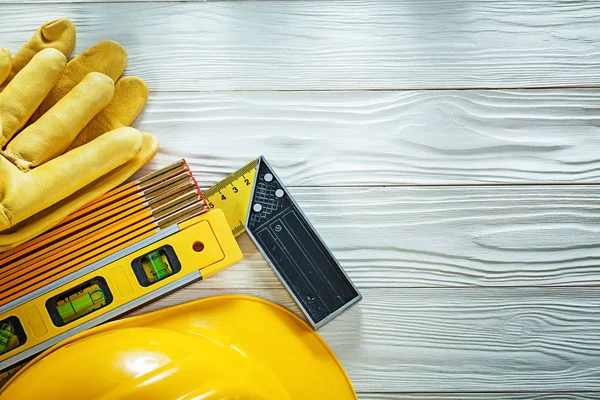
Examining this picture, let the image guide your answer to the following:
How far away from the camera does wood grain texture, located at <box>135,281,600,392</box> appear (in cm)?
81

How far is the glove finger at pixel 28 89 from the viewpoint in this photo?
0.71m

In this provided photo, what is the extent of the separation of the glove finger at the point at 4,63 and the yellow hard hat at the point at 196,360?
415 mm

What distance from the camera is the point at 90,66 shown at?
813 millimetres

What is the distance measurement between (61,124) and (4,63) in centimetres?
14

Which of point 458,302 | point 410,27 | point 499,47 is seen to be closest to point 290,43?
point 410,27

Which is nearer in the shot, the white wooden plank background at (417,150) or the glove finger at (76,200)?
the glove finger at (76,200)

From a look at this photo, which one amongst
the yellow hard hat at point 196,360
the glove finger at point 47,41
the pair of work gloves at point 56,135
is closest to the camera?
the yellow hard hat at point 196,360

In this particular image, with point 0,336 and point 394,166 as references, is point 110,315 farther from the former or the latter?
point 394,166

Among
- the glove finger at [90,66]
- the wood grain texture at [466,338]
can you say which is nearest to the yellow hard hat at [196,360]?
the wood grain texture at [466,338]

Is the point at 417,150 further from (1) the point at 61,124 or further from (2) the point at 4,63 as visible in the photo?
(2) the point at 4,63

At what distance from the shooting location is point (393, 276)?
821 millimetres

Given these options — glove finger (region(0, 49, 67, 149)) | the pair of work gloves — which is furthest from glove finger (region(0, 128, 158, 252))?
glove finger (region(0, 49, 67, 149))

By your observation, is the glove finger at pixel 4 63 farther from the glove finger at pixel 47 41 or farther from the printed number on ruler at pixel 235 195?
the printed number on ruler at pixel 235 195

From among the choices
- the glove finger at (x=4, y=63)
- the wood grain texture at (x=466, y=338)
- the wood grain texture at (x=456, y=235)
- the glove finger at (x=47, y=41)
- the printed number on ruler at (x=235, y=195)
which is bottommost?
the wood grain texture at (x=466, y=338)
